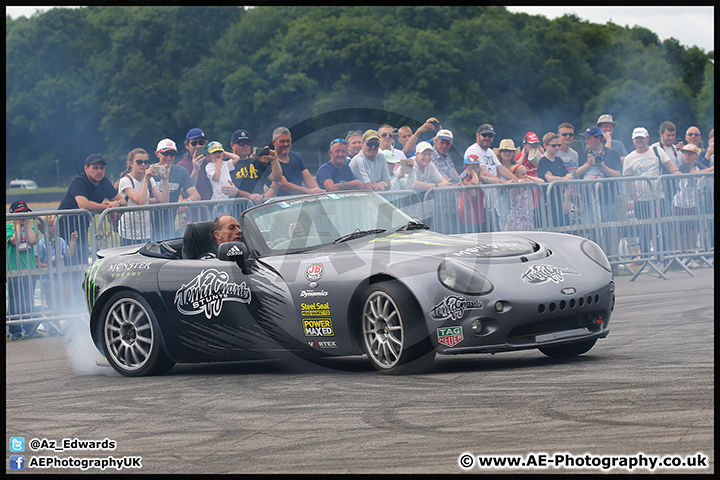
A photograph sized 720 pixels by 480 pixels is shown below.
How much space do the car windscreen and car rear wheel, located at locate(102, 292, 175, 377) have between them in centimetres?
118

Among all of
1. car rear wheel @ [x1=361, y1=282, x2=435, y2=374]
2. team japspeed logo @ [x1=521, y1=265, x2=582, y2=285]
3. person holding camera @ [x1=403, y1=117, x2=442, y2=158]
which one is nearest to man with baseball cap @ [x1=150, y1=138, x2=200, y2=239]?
person holding camera @ [x1=403, y1=117, x2=442, y2=158]

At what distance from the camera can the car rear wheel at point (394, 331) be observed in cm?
655

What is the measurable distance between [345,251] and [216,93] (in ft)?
247

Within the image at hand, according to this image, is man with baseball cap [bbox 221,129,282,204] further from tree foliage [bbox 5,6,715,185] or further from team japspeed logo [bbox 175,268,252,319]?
tree foliage [bbox 5,6,715,185]

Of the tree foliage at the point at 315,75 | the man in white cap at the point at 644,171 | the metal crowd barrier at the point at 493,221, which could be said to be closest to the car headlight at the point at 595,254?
the metal crowd barrier at the point at 493,221

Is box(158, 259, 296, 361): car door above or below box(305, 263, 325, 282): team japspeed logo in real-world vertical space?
below

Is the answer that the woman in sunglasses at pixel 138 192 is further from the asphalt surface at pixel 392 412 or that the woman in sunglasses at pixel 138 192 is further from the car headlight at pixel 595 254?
the car headlight at pixel 595 254

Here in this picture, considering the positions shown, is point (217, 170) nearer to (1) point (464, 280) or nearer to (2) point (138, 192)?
(2) point (138, 192)

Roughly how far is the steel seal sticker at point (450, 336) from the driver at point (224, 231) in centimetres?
228

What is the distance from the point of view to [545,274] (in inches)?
→ 266

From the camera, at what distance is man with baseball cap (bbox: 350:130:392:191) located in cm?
1239

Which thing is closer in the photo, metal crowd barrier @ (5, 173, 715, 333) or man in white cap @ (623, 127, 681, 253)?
metal crowd barrier @ (5, 173, 715, 333)

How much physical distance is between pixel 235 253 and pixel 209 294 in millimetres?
450

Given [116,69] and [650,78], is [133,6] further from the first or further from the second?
[650,78]
